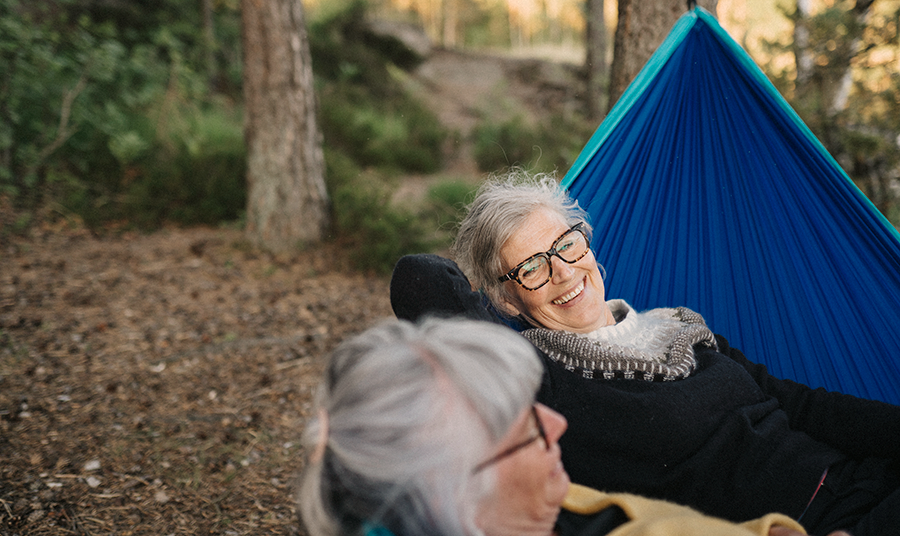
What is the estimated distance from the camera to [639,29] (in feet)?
8.17

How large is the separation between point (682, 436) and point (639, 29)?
6.05 ft

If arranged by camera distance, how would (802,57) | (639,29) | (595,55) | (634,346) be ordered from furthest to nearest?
(595,55), (802,57), (639,29), (634,346)

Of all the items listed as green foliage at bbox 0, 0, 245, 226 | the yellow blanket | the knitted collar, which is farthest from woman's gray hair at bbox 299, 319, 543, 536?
green foliage at bbox 0, 0, 245, 226

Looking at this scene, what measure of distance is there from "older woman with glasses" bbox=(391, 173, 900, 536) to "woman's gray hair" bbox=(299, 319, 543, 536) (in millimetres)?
590

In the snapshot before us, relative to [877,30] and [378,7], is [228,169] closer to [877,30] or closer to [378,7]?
[877,30]

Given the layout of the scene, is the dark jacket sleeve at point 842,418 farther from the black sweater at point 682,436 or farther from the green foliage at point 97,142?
the green foliage at point 97,142

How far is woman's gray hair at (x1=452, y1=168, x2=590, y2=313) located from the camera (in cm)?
180

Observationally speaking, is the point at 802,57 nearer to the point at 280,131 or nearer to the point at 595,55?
the point at 280,131

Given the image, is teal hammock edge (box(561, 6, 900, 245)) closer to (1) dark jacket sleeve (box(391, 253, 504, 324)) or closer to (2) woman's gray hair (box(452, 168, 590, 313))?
(2) woman's gray hair (box(452, 168, 590, 313))

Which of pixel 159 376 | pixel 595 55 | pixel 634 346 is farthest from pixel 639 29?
pixel 595 55

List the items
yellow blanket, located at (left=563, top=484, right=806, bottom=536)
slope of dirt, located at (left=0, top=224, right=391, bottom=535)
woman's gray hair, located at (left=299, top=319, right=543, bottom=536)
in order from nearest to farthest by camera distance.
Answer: woman's gray hair, located at (left=299, top=319, right=543, bottom=536), yellow blanket, located at (left=563, top=484, right=806, bottom=536), slope of dirt, located at (left=0, top=224, right=391, bottom=535)

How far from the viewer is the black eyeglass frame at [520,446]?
88cm

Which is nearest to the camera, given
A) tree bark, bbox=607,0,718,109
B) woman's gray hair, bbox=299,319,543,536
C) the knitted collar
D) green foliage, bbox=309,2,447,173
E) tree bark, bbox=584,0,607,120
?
woman's gray hair, bbox=299,319,543,536

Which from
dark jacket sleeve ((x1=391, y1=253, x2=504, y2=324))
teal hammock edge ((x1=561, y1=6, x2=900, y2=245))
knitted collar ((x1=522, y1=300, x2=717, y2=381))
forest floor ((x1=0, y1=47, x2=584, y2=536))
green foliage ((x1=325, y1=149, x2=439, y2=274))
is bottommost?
forest floor ((x1=0, y1=47, x2=584, y2=536))
